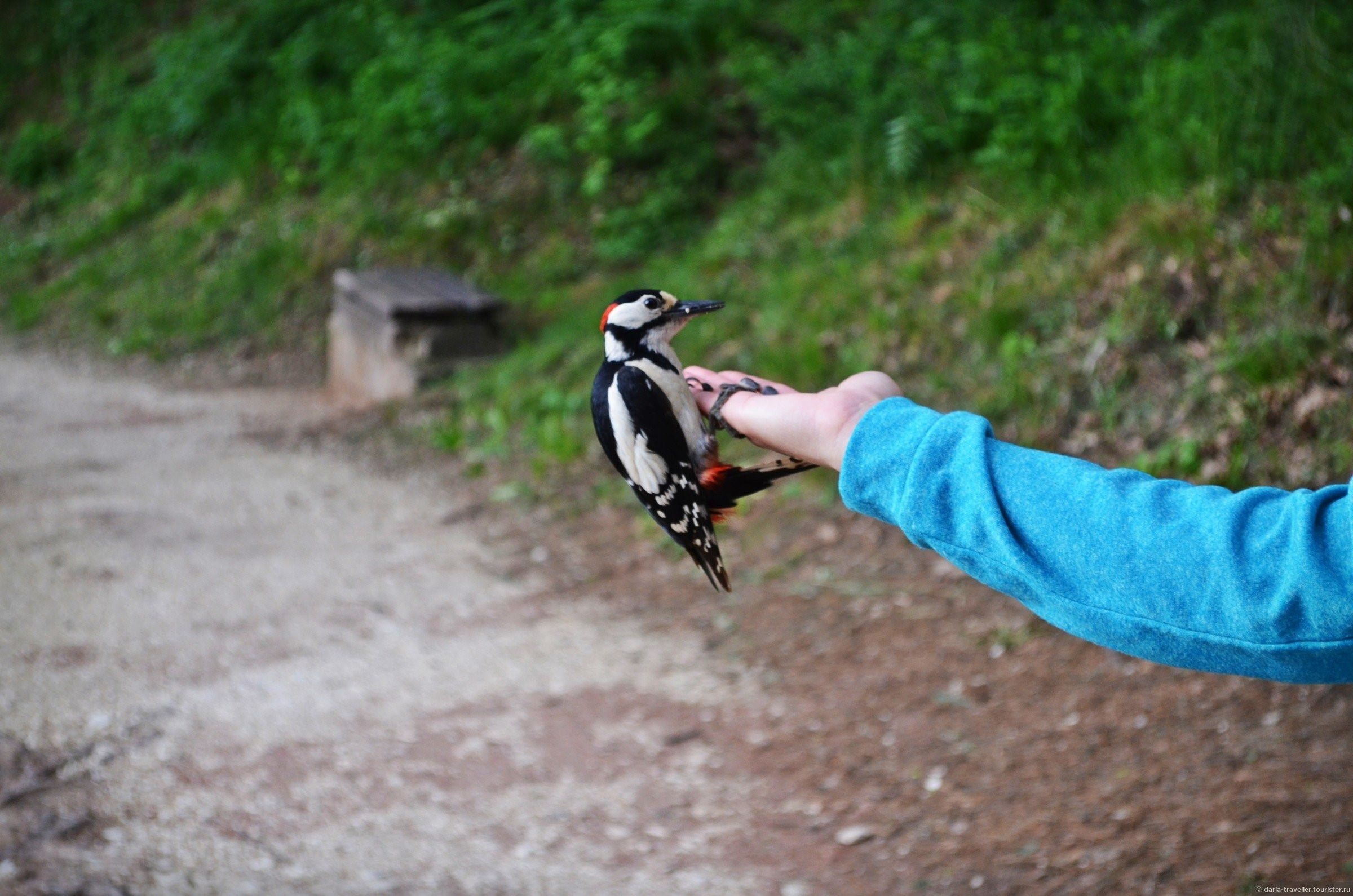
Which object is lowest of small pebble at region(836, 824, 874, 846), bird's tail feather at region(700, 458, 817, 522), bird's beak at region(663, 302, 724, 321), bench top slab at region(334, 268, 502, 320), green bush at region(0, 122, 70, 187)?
small pebble at region(836, 824, 874, 846)

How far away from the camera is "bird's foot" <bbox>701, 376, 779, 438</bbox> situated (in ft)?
6.06

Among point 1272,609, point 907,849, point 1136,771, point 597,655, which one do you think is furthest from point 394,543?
point 1272,609

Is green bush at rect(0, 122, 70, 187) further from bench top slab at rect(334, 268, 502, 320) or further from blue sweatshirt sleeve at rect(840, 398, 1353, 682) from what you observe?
blue sweatshirt sleeve at rect(840, 398, 1353, 682)

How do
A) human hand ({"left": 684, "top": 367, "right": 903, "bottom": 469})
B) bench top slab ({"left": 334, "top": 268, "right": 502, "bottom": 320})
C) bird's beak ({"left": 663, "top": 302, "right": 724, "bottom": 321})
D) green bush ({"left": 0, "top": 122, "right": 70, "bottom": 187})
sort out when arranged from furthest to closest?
green bush ({"left": 0, "top": 122, "right": 70, "bottom": 187})
bench top slab ({"left": 334, "top": 268, "right": 502, "bottom": 320})
bird's beak ({"left": 663, "top": 302, "right": 724, "bottom": 321})
human hand ({"left": 684, "top": 367, "right": 903, "bottom": 469})

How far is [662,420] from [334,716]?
2.50 meters

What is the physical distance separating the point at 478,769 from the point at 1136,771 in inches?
73.8

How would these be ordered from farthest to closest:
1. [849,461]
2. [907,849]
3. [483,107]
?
[483,107]
[907,849]
[849,461]

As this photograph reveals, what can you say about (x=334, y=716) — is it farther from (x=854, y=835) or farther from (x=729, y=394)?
(x=729, y=394)

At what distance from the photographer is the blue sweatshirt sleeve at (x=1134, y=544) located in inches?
46.6

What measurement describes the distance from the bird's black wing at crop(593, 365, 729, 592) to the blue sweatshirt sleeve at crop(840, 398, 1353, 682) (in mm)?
450

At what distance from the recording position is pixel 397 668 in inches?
166

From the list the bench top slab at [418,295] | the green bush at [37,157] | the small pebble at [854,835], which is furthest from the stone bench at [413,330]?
the green bush at [37,157]

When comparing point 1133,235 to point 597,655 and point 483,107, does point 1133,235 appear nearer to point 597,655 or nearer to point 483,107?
point 597,655

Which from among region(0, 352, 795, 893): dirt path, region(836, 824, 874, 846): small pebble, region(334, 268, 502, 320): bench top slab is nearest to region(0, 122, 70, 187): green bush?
region(334, 268, 502, 320): bench top slab
